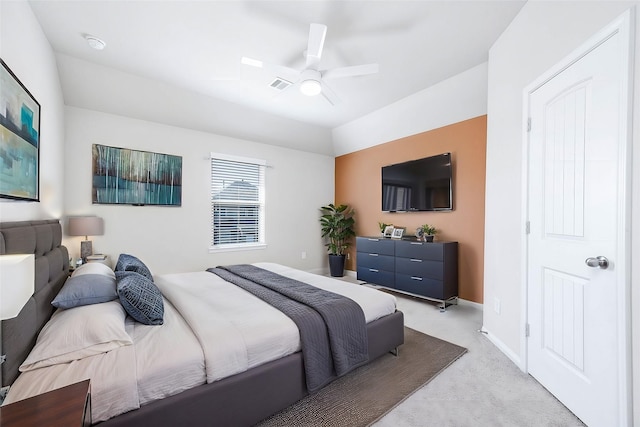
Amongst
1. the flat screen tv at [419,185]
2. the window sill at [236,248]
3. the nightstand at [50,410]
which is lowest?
the nightstand at [50,410]

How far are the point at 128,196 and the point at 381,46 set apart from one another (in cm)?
355

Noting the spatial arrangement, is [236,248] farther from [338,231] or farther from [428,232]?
[428,232]

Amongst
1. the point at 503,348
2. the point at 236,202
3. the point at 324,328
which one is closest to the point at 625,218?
the point at 503,348

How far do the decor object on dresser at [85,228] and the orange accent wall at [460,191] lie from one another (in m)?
4.11

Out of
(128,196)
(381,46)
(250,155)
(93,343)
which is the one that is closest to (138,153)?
(128,196)

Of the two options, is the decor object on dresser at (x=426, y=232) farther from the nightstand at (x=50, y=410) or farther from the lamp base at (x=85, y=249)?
the lamp base at (x=85, y=249)

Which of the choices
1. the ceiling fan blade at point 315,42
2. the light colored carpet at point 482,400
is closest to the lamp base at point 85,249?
the ceiling fan blade at point 315,42

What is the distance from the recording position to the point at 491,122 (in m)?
2.70

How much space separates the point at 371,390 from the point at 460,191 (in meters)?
2.97

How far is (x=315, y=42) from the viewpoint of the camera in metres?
2.17

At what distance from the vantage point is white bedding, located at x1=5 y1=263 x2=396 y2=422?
1.17 m

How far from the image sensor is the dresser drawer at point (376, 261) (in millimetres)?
4168

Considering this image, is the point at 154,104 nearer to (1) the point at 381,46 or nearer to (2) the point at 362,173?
(1) the point at 381,46

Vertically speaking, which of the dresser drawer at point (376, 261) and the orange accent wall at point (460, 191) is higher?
the orange accent wall at point (460, 191)
